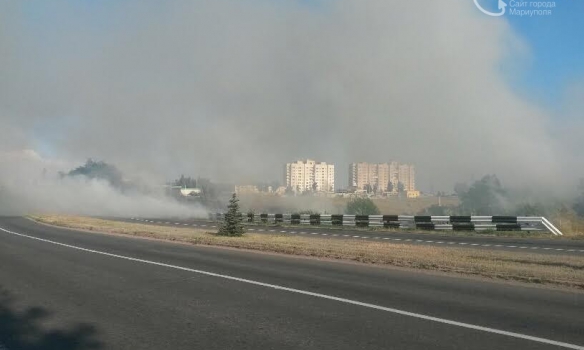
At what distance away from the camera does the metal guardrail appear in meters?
28.0

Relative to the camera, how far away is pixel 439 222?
3139cm

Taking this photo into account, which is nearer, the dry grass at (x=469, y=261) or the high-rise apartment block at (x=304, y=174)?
the dry grass at (x=469, y=261)

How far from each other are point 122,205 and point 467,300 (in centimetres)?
7406

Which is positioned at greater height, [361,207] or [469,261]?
[361,207]

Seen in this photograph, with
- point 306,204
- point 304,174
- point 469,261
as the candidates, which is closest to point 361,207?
point 306,204

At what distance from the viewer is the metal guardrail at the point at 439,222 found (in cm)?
2803

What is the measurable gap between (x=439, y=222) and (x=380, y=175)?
409ft

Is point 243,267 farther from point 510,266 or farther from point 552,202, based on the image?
point 552,202

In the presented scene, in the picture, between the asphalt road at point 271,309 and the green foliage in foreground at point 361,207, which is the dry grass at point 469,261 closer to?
the asphalt road at point 271,309

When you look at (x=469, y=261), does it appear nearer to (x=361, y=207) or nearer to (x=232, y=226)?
(x=232, y=226)

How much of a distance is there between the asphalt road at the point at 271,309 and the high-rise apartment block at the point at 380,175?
5349 inches

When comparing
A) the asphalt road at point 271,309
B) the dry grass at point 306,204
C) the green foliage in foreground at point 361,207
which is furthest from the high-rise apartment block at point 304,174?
the asphalt road at point 271,309

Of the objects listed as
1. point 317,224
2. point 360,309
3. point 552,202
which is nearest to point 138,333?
point 360,309

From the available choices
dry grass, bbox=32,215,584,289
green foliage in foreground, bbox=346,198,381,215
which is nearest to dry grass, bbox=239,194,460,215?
green foliage in foreground, bbox=346,198,381,215
